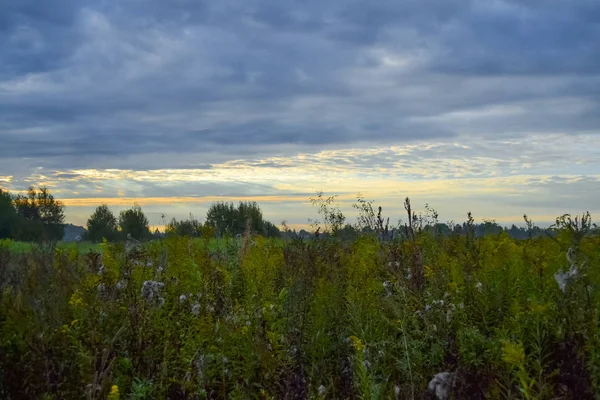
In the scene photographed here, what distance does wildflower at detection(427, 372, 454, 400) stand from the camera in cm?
448

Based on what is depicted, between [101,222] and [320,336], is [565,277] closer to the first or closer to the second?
[320,336]

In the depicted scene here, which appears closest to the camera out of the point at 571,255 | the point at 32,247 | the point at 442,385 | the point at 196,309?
the point at 442,385

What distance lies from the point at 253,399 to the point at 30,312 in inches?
82.1

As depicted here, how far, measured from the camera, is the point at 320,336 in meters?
5.48

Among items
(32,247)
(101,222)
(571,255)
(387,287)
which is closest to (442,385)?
(571,255)

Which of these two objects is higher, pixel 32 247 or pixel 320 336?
pixel 32 247

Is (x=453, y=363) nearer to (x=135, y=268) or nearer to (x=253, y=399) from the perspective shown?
(x=253, y=399)

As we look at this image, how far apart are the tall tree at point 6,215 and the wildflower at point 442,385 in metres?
80.6

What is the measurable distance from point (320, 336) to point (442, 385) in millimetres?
1261

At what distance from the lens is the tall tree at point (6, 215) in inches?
3108

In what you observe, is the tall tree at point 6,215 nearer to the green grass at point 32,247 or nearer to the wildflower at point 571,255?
the green grass at point 32,247

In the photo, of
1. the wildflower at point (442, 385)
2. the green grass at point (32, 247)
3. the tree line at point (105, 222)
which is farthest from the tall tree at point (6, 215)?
the wildflower at point (442, 385)

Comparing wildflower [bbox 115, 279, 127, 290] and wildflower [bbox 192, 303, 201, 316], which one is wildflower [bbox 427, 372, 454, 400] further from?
wildflower [bbox 115, 279, 127, 290]

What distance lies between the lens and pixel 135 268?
7.00 m
